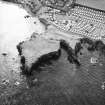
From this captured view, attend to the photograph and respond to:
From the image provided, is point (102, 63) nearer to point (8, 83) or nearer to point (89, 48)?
point (89, 48)

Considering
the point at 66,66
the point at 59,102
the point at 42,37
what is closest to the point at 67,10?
the point at 42,37

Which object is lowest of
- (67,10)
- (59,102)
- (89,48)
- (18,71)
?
(59,102)

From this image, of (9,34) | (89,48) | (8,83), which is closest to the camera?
(8,83)

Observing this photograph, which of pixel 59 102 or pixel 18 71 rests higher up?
pixel 18 71

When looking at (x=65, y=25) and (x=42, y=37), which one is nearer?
(x=42, y=37)

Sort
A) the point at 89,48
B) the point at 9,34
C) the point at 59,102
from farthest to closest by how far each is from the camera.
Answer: the point at 9,34 < the point at 89,48 < the point at 59,102

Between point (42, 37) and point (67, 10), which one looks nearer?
point (42, 37)

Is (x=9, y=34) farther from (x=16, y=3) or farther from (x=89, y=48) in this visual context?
(x=89, y=48)

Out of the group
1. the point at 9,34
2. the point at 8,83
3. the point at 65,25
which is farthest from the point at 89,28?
the point at 8,83

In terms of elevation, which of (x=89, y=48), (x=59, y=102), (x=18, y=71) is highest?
(x=89, y=48)
